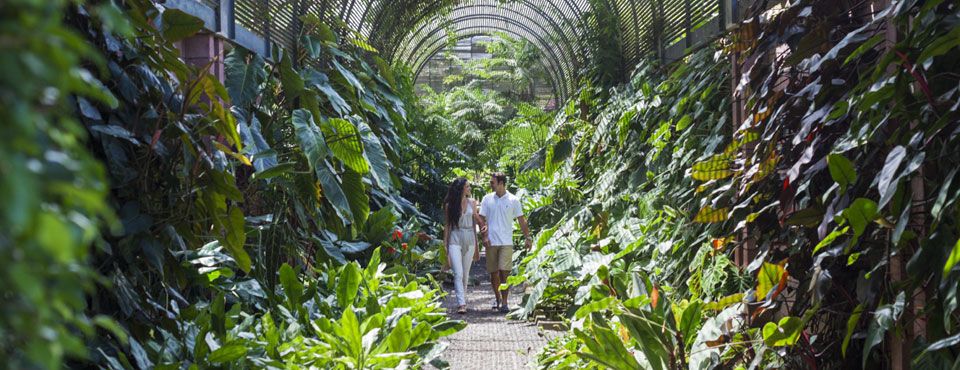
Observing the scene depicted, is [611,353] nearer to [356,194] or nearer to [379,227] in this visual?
[356,194]

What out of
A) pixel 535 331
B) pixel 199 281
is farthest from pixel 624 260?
pixel 199 281

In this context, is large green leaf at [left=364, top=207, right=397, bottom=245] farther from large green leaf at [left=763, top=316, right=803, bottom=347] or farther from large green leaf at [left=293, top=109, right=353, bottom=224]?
large green leaf at [left=763, top=316, right=803, bottom=347]

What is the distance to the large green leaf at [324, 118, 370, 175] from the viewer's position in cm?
450

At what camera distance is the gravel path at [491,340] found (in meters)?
5.64

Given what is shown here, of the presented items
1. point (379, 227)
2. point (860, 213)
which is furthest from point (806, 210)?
point (379, 227)

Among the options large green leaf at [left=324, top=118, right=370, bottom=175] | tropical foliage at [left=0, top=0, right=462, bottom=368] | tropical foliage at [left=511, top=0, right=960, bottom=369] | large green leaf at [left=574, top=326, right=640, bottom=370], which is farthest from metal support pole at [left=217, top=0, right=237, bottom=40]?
large green leaf at [left=574, top=326, right=640, bottom=370]

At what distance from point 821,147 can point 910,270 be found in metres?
1.00

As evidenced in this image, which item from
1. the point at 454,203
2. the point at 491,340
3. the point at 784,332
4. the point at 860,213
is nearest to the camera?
the point at 860,213

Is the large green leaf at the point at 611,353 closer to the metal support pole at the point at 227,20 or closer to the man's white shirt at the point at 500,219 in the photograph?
the metal support pole at the point at 227,20

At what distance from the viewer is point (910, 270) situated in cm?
227

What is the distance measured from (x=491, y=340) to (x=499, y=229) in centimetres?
195

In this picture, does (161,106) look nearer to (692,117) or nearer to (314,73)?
(314,73)

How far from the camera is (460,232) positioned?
27.8 feet

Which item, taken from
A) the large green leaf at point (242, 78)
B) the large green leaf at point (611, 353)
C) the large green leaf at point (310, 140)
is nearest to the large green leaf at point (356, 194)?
the large green leaf at point (310, 140)
